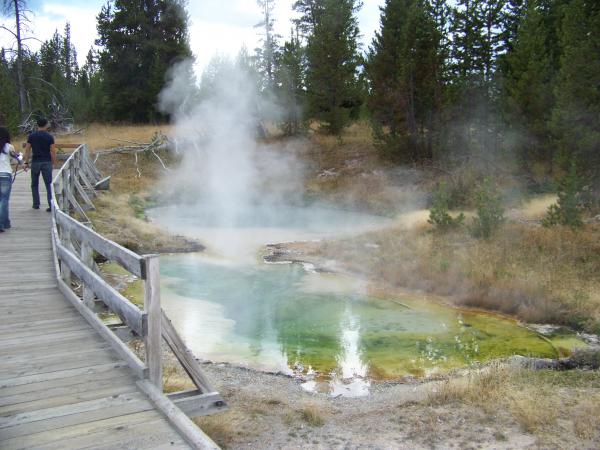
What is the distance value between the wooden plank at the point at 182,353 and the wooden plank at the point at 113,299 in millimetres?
170

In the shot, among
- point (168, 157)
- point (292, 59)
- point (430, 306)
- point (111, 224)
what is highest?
point (292, 59)

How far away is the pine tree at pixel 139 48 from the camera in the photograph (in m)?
30.7

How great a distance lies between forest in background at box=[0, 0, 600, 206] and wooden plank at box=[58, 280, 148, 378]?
10.7 m

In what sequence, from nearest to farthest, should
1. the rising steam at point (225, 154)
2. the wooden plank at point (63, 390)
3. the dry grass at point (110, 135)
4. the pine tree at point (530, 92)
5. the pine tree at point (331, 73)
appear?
the wooden plank at point (63, 390), the pine tree at point (530, 92), the rising steam at point (225, 154), the pine tree at point (331, 73), the dry grass at point (110, 135)

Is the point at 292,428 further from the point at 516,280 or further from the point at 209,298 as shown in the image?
the point at 516,280

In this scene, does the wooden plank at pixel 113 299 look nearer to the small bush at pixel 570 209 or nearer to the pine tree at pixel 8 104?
the small bush at pixel 570 209

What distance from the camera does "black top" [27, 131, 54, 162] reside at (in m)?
9.36

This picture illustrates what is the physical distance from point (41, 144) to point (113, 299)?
629 cm

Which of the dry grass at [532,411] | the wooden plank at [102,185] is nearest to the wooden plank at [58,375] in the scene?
the dry grass at [532,411]

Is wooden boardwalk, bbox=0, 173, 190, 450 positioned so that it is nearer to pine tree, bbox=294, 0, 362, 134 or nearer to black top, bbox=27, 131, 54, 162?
black top, bbox=27, 131, 54, 162

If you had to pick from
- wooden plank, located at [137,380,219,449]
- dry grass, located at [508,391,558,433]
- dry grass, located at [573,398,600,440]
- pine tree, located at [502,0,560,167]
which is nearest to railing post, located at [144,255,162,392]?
wooden plank, located at [137,380,219,449]

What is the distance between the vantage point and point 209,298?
988 cm

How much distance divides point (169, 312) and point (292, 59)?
1920 centimetres

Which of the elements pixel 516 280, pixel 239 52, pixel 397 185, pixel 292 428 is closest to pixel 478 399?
pixel 292 428
